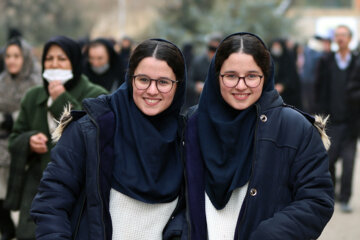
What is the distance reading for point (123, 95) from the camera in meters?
3.25

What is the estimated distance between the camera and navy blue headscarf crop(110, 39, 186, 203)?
10.2 feet

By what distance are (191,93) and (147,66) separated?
333 inches

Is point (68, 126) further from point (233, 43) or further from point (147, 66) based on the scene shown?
point (233, 43)

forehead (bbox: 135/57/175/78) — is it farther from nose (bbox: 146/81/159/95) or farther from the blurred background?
the blurred background

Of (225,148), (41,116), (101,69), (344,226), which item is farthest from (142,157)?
(344,226)

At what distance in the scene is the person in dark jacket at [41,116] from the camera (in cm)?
469

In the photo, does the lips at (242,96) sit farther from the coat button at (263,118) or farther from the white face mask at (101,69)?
the white face mask at (101,69)

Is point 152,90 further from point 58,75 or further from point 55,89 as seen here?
point 58,75

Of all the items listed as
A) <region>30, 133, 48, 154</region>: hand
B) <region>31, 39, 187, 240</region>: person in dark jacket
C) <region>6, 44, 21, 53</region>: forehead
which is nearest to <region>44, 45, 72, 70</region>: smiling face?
<region>30, 133, 48, 154</region>: hand

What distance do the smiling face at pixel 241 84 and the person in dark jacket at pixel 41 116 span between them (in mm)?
1819

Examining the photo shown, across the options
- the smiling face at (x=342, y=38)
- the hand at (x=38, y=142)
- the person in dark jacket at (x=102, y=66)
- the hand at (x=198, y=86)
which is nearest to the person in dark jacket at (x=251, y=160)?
the hand at (x=38, y=142)

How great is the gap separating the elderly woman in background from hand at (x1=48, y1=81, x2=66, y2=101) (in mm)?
1157

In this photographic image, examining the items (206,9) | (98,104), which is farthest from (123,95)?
(206,9)

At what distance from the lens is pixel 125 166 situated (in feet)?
10.3
